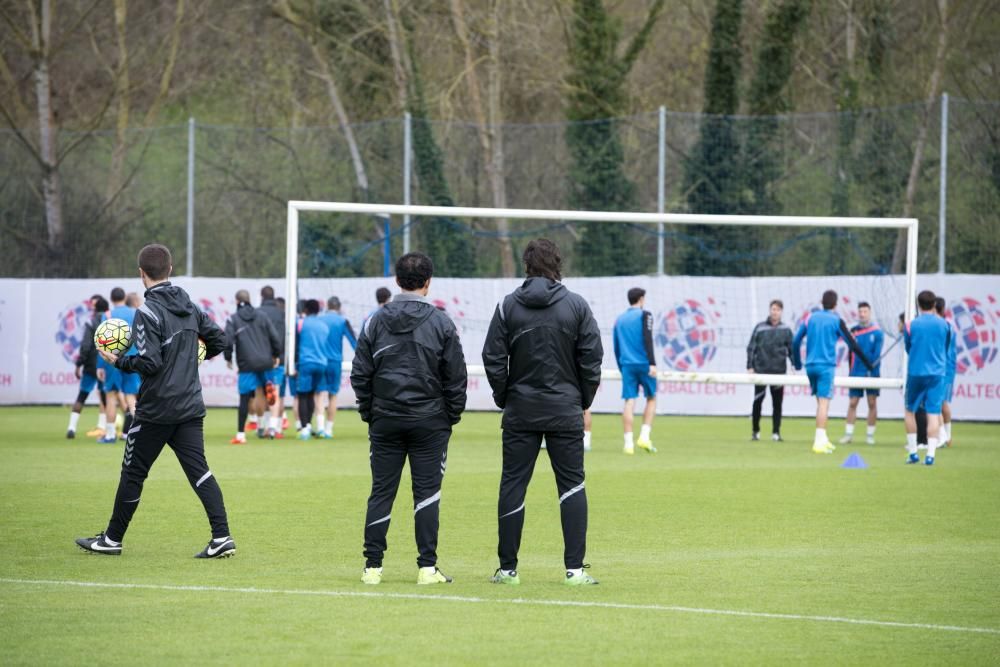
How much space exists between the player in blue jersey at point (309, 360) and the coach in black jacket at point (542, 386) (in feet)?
42.4

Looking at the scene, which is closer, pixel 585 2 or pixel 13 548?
pixel 13 548

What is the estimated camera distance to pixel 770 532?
11719mm

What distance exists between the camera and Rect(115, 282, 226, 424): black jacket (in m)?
9.86

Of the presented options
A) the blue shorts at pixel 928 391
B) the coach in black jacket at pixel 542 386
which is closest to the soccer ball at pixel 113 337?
the coach in black jacket at pixel 542 386

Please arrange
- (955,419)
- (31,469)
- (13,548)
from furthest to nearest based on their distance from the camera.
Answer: (955,419), (31,469), (13,548)

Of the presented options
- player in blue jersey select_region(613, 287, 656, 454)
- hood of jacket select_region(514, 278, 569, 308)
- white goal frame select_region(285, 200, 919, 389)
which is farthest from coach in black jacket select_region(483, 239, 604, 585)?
white goal frame select_region(285, 200, 919, 389)

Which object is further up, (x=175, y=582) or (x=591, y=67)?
(x=591, y=67)

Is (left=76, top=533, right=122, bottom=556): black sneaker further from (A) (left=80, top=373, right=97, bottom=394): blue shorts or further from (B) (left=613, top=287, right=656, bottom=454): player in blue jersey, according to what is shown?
(A) (left=80, top=373, right=97, bottom=394): blue shorts

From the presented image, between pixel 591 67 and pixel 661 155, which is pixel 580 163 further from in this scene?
pixel 591 67

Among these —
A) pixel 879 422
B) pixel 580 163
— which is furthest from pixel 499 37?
pixel 879 422

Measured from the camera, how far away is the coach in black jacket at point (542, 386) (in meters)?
8.88

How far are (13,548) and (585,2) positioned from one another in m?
26.7

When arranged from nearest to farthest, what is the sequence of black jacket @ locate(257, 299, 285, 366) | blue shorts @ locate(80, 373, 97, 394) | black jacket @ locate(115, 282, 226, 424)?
1. black jacket @ locate(115, 282, 226, 424)
2. blue shorts @ locate(80, 373, 97, 394)
3. black jacket @ locate(257, 299, 285, 366)

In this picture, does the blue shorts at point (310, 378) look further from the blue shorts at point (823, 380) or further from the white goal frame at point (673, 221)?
the blue shorts at point (823, 380)
